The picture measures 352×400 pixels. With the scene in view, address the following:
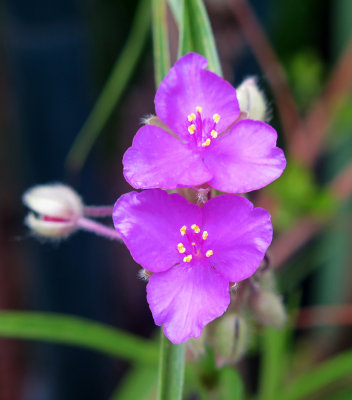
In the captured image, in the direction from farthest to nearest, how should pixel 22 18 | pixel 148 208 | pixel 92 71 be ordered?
1. pixel 92 71
2. pixel 22 18
3. pixel 148 208

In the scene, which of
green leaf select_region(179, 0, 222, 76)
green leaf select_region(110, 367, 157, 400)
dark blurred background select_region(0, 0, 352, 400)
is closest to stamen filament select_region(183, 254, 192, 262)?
green leaf select_region(179, 0, 222, 76)

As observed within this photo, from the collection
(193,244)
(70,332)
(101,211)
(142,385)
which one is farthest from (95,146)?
(193,244)

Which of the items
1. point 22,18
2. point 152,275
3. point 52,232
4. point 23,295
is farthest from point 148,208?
point 23,295

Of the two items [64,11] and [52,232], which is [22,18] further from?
[52,232]

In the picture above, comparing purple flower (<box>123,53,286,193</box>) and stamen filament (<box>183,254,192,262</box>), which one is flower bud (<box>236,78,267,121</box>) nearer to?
purple flower (<box>123,53,286,193</box>)

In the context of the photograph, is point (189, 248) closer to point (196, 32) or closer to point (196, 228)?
point (196, 228)

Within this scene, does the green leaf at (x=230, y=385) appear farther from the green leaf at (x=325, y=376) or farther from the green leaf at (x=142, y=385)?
the green leaf at (x=142, y=385)

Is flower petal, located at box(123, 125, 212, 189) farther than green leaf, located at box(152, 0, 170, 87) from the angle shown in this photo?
No
